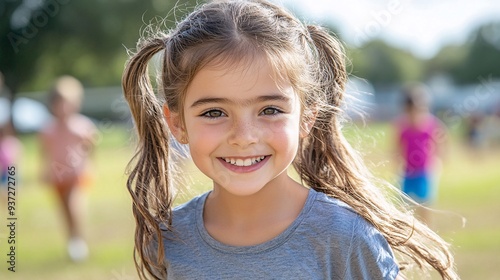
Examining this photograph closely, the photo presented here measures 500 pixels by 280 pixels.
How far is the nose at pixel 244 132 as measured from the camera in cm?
225

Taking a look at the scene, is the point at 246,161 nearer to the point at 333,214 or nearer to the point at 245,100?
the point at 245,100

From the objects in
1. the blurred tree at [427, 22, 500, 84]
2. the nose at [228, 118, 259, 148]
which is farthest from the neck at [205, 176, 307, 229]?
the blurred tree at [427, 22, 500, 84]

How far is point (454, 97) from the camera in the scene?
40219 mm

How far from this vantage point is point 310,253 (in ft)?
7.54

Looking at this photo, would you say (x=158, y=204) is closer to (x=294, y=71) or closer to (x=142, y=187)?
(x=142, y=187)

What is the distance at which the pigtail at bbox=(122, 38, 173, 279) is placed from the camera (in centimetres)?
262

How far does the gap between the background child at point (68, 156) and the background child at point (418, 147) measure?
128 inches

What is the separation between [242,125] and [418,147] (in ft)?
20.4

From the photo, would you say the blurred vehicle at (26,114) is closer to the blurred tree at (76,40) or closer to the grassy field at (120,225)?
the blurred tree at (76,40)

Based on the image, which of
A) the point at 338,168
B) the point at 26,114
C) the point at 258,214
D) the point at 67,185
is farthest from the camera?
the point at 26,114

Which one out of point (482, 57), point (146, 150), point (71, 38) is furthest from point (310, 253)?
point (482, 57)

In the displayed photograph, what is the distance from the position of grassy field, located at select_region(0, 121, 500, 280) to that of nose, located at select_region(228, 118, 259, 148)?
2.22 feet

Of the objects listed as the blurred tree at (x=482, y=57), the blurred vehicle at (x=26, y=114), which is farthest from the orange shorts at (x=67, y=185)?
the blurred tree at (x=482, y=57)

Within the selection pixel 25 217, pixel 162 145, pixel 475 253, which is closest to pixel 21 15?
pixel 25 217
